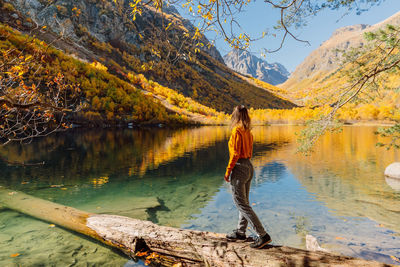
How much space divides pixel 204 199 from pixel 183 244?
664 centimetres

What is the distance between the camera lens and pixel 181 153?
24703 millimetres

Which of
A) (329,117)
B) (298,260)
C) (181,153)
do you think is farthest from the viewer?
(181,153)

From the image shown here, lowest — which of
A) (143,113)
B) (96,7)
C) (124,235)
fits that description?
(124,235)

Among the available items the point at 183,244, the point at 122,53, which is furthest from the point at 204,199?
the point at 122,53

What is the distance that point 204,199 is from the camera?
1126cm

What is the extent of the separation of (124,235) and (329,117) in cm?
736

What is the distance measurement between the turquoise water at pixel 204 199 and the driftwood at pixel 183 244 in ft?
1.34

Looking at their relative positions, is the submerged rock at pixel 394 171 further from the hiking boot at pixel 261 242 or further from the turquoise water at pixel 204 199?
the hiking boot at pixel 261 242

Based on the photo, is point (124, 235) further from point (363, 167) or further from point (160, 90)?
point (160, 90)

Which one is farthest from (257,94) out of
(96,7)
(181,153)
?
(181,153)

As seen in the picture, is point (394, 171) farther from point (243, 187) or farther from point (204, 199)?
point (243, 187)

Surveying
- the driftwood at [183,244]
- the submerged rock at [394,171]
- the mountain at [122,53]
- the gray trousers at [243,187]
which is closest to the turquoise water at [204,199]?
the driftwood at [183,244]

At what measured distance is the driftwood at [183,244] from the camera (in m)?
3.74

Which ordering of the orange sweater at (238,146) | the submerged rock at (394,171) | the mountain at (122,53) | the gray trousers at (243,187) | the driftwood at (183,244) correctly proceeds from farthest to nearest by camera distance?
the mountain at (122,53)
the submerged rock at (394,171)
the gray trousers at (243,187)
the orange sweater at (238,146)
the driftwood at (183,244)
